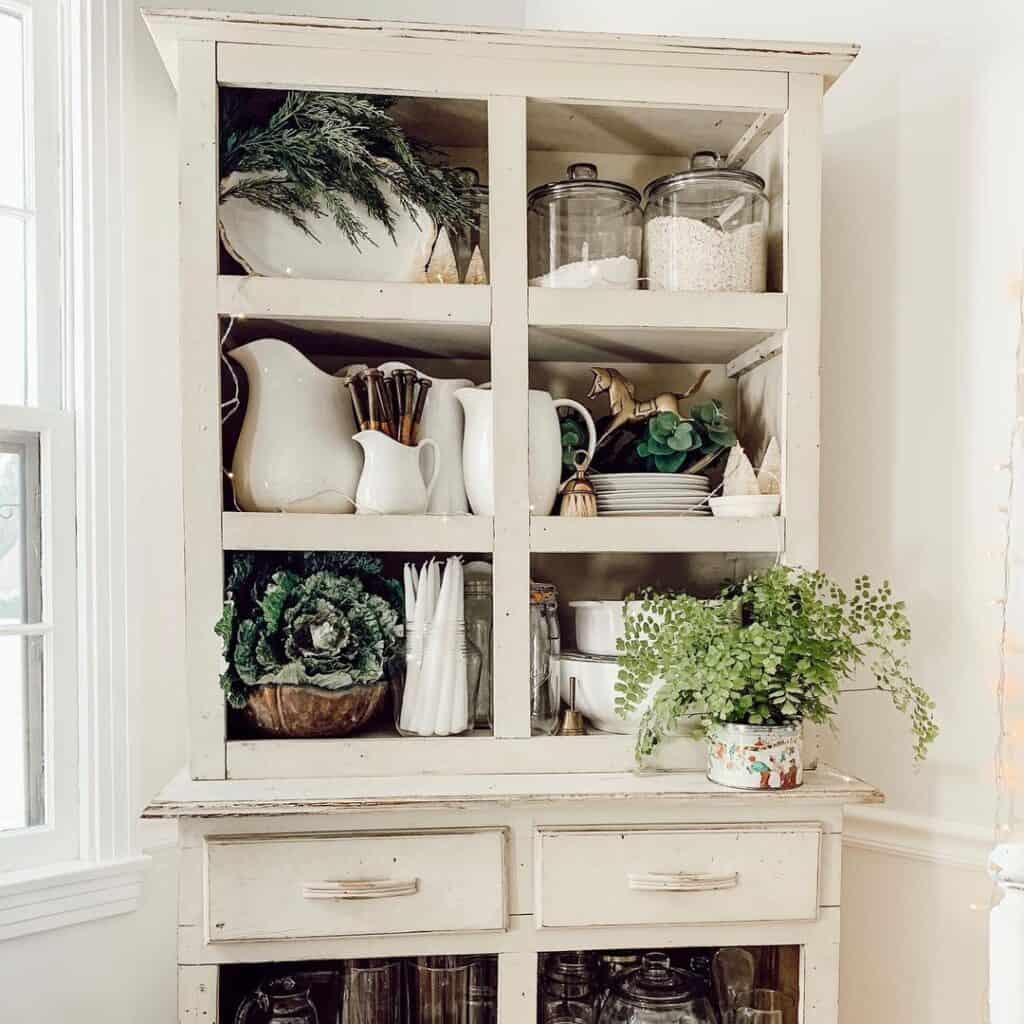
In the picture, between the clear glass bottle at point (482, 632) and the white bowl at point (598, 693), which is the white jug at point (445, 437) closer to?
the clear glass bottle at point (482, 632)

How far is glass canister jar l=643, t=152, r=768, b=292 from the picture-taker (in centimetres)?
153

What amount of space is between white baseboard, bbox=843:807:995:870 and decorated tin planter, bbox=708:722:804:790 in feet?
1.41

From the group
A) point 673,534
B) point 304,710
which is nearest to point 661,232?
point 673,534

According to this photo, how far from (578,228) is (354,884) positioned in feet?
3.44

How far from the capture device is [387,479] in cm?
148

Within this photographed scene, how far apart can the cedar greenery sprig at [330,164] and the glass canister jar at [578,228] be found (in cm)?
13

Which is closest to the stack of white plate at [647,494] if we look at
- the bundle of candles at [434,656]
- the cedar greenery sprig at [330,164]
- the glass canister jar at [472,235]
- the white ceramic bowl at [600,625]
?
the white ceramic bowl at [600,625]

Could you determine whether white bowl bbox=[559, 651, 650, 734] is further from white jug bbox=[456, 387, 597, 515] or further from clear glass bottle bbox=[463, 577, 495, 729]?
white jug bbox=[456, 387, 597, 515]

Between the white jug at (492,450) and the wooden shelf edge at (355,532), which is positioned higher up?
the white jug at (492,450)

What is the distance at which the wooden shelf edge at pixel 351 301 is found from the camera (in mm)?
1433

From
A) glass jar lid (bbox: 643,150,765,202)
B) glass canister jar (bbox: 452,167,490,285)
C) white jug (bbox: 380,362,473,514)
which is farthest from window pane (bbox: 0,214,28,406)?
glass jar lid (bbox: 643,150,765,202)

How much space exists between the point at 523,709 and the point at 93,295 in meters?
1.05

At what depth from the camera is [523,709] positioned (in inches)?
58.2

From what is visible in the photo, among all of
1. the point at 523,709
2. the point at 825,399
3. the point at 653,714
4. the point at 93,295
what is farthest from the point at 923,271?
the point at 93,295
